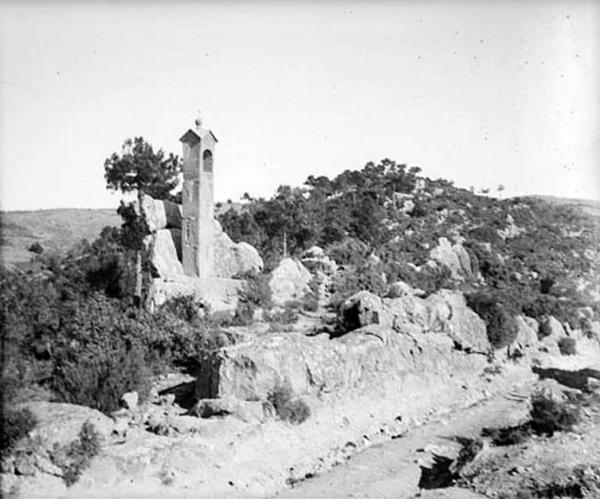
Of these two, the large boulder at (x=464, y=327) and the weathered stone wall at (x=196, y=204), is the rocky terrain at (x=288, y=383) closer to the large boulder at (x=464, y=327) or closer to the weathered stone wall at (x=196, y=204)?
the large boulder at (x=464, y=327)

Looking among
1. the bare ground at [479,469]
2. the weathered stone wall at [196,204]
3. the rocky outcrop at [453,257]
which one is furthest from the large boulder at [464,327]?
the rocky outcrop at [453,257]

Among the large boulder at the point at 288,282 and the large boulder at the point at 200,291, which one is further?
the large boulder at the point at 288,282

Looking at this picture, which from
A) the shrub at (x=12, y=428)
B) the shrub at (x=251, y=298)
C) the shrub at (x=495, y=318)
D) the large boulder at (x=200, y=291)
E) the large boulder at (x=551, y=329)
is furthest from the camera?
the large boulder at (x=551, y=329)

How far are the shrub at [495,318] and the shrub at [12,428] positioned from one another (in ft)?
68.7

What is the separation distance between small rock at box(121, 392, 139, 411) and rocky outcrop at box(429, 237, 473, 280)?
27940 mm

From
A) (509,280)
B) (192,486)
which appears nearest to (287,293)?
(192,486)

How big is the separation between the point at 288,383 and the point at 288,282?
42.4 ft

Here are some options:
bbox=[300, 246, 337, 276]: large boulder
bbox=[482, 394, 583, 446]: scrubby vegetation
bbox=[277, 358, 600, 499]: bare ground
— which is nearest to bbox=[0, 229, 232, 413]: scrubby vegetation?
bbox=[277, 358, 600, 499]: bare ground

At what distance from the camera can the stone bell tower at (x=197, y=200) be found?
84.7 feet

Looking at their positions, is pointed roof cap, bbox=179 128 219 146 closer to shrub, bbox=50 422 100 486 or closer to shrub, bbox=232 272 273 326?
shrub, bbox=232 272 273 326

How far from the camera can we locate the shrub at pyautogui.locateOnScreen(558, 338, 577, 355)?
30.7 m

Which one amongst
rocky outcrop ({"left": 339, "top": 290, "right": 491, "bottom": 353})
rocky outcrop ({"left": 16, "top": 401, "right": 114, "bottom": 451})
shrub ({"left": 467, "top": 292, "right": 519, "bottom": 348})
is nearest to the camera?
rocky outcrop ({"left": 16, "top": 401, "right": 114, "bottom": 451})

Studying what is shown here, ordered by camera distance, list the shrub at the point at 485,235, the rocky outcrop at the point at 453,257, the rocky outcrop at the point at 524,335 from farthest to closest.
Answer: the shrub at the point at 485,235
the rocky outcrop at the point at 453,257
the rocky outcrop at the point at 524,335

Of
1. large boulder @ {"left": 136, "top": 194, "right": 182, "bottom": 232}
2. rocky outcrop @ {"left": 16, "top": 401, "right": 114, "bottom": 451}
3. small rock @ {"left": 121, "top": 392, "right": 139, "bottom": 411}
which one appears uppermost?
large boulder @ {"left": 136, "top": 194, "right": 182, "bottom": 232}
